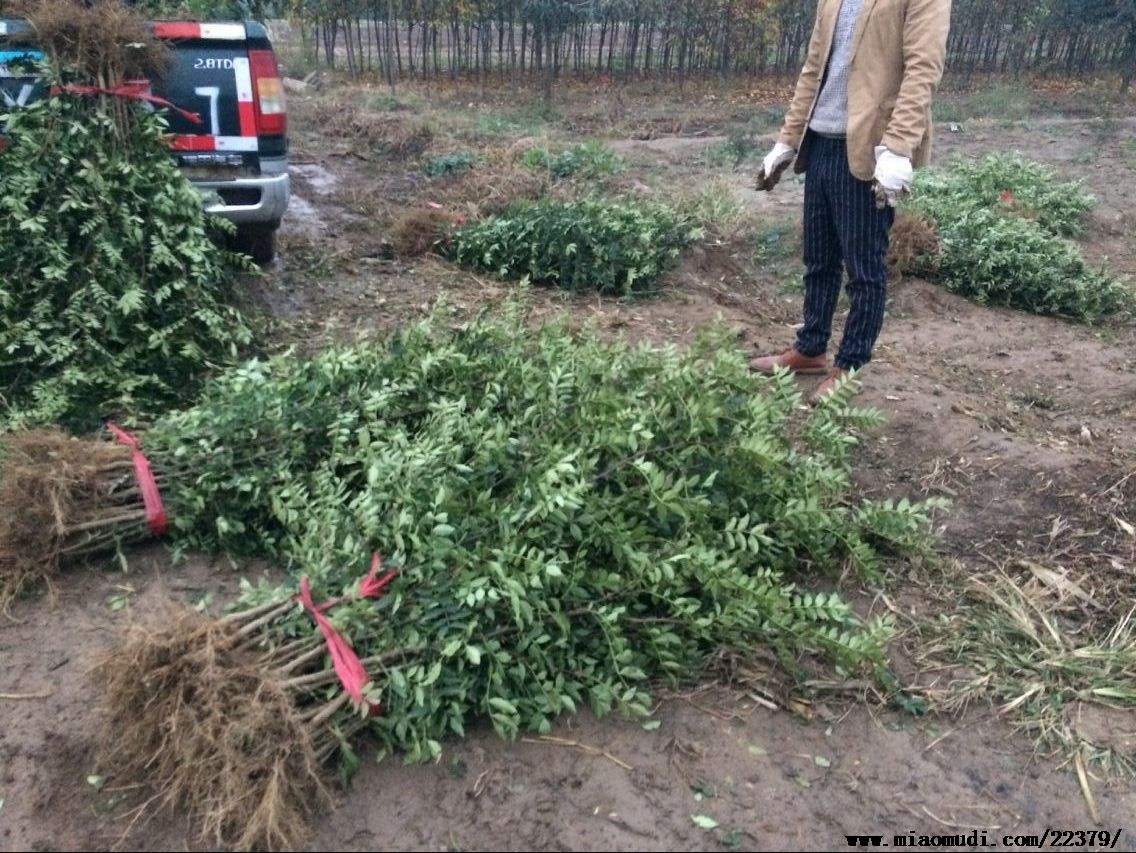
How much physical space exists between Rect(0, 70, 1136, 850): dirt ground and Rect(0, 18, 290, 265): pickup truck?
0.67 meters

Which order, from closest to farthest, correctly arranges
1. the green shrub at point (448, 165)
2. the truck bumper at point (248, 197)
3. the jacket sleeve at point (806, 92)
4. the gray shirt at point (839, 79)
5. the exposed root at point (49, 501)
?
the exposed root at point (49, 501) → the gray shirt at point (839, 79) → the jacket sleeve at point (806, 92) → the truck bumper at point (248, 197) → the green shrub at point (448, 165)

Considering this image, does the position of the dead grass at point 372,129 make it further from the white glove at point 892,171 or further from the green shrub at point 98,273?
the white glove at point 892,171

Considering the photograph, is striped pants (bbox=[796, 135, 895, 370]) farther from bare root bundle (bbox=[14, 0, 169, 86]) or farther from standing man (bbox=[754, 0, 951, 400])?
bare root bundle (bbox=[14, 0, 169, 86])

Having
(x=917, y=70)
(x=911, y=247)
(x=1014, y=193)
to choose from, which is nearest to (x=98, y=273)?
(x=917, y=70)

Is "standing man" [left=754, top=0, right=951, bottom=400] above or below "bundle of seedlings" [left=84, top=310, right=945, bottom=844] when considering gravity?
above

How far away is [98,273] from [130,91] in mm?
882

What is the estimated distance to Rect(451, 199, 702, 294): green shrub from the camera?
20.0ft

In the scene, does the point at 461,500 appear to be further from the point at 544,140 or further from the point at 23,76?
the point at 544,140

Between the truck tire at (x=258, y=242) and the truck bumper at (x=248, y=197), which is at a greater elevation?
the truck bumper at (x=248, y=197)

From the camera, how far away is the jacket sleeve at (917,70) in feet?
13.3

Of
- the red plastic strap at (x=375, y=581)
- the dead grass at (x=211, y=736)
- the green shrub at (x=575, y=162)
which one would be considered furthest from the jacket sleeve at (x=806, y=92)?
the green shrub at (x=575, y=162)

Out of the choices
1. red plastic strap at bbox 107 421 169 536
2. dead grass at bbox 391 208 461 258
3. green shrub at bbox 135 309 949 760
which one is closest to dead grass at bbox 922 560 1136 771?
green shrub at bbox 135 309 949 760

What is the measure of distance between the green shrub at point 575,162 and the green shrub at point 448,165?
608mm

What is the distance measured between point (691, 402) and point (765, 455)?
28 cm
